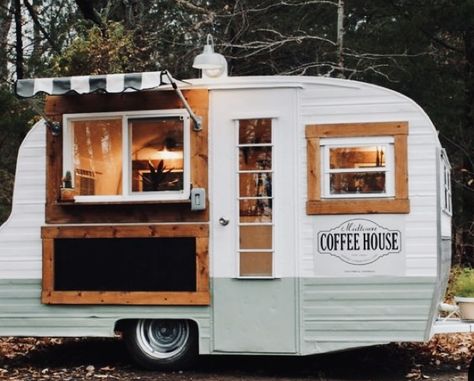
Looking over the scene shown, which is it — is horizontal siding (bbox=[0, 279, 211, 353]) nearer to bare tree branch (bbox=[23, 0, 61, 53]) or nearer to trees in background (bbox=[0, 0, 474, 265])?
trees in background (bbox=[0, 0, 474, 265])

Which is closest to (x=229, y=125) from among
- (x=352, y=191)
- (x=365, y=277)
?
(x=352, y=191)

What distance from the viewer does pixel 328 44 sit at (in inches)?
705

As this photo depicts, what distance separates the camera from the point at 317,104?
317 inches

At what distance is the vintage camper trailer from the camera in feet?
25.5

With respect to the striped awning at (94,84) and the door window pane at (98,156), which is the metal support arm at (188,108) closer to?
the striped awning at (94,84)

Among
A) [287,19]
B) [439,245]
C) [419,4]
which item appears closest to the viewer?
[439,245]

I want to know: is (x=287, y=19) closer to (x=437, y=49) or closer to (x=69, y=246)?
(x=437, y=49)

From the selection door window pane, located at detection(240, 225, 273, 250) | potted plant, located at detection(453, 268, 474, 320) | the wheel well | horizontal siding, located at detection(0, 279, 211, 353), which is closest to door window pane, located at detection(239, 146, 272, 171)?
door window pane, located at detection(240, 225, 273, 250)

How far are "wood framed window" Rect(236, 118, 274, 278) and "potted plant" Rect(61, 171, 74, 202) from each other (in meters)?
1.72

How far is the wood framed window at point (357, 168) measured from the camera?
779 cm

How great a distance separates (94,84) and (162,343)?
2.69m

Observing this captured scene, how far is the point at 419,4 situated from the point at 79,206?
10.7m

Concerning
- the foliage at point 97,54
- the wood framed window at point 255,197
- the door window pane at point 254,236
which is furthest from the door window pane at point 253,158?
the foliage at point 97,54

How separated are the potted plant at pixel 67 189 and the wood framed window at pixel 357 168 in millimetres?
2411
